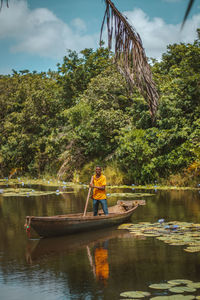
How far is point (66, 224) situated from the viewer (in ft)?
28.0

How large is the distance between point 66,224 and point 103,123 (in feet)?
45.7

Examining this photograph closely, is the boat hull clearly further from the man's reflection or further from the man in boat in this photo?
the man's reflection

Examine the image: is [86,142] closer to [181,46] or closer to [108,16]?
[181,46]

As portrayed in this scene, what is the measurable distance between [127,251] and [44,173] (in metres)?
21.5

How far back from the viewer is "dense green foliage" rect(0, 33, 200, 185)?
60.0 ft

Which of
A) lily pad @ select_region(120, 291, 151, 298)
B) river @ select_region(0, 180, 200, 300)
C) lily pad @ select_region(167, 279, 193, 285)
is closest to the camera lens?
lily pad @ select_region(120, 291, 151, 298)

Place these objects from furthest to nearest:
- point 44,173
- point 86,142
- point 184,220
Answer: point 44,173 → point 86,142 → point 184,220

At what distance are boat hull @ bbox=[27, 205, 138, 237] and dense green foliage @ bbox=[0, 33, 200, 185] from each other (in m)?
8.86

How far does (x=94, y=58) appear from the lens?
28344 mm

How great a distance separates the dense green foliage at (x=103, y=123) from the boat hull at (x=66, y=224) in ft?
29.1

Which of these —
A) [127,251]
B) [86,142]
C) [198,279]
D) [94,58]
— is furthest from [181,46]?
[198,279]

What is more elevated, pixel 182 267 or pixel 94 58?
pixel 94 58

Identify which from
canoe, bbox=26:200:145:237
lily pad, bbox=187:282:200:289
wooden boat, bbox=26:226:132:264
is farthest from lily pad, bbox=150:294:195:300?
canoe, bbox=26:200:145:237

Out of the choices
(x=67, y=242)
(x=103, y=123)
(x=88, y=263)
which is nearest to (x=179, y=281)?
(x=88, y=263)
